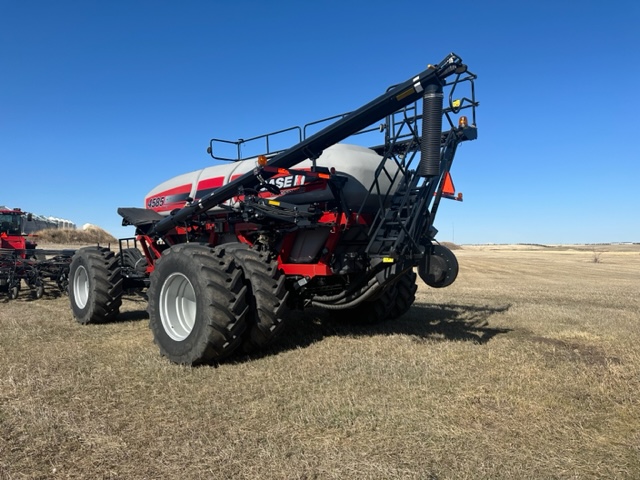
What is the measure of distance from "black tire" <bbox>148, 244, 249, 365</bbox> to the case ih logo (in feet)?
4.16

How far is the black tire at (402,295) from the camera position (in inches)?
310

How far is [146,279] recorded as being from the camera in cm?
842

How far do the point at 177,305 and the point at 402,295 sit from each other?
11.6ft

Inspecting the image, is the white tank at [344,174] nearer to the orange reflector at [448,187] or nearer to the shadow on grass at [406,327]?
the orange reflector at [448,187]

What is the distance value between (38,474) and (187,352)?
2435mm

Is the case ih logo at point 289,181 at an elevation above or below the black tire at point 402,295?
above

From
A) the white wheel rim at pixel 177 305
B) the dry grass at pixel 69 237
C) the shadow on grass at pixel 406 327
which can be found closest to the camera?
the white wheel rim at pixel 177 305

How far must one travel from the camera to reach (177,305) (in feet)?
20.4

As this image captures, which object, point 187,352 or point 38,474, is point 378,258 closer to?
point 187,352

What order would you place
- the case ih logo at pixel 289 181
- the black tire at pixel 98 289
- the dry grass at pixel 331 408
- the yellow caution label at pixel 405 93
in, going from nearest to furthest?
the dry grass at pixel 331 408 → the yellow caution label at pixel 405 93 → the case ih logo at pixel 289 181 → the black tire at pixel 98 289

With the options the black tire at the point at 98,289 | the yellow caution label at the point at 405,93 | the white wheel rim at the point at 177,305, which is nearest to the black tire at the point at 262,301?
the white wheel rim at the point at 177,305

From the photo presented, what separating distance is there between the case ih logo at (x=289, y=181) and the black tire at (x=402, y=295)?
2.55m

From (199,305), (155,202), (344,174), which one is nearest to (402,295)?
(344,174)

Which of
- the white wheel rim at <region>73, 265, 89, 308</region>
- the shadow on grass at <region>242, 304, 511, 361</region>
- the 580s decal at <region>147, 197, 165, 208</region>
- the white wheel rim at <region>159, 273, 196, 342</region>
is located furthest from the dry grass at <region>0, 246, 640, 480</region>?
the 580s decal at <region>147, 197, 165, 208</region>
